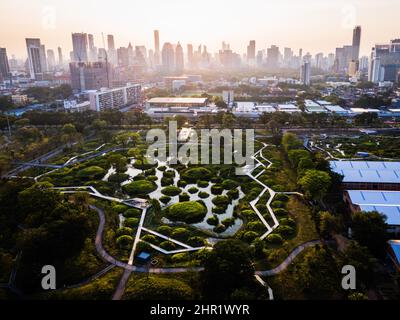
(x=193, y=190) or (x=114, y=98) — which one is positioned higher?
(x=114, y=98)

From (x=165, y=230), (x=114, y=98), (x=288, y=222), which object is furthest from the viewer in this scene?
(x=114, y=98)

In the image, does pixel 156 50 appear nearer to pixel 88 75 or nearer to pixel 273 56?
pixel 273 56

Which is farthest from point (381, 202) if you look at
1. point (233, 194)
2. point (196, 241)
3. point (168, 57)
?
point (168, 57)

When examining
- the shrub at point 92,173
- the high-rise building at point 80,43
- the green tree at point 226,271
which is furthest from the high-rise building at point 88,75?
the green tree at point 226,271

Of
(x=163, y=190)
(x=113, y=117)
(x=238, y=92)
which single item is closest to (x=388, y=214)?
(x=163, y=190)

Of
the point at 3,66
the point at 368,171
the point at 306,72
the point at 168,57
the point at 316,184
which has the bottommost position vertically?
the point at 368,171
